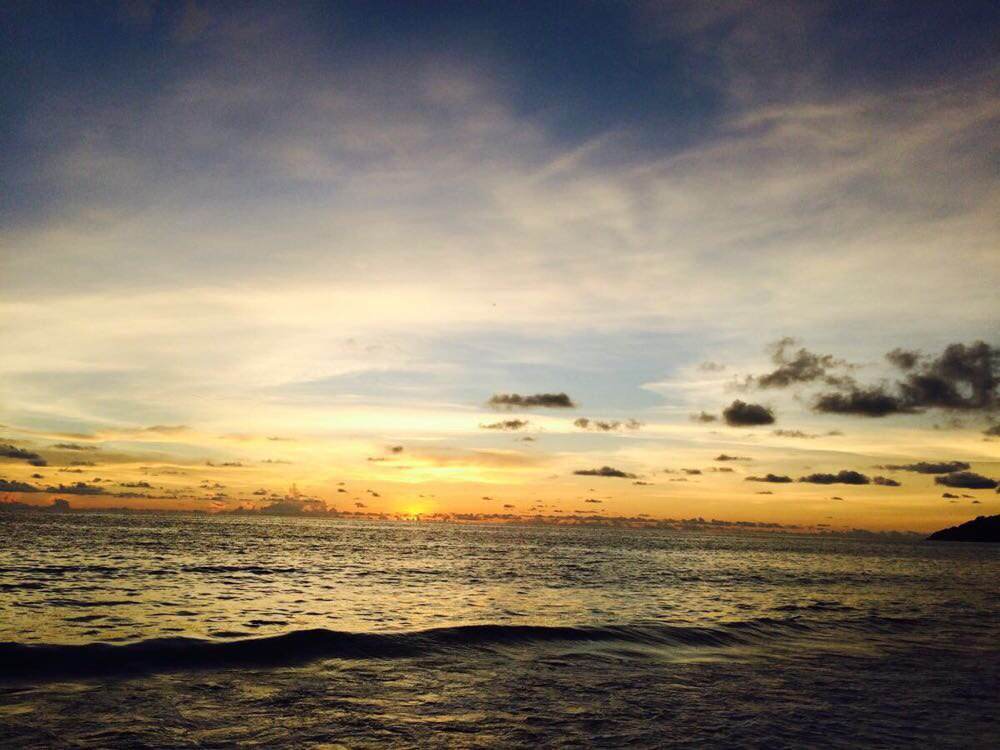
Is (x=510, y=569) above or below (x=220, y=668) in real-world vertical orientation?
below

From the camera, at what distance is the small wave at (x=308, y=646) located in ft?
65.3

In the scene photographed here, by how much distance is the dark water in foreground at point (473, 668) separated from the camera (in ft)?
45.5

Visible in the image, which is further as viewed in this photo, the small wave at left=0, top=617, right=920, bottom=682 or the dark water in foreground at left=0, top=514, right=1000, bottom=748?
the small wave at left=0, top=617, right=920, bottom=682

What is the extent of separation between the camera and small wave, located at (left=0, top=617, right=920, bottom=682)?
19906 millimetres

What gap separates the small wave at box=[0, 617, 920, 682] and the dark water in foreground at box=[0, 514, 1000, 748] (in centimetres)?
13

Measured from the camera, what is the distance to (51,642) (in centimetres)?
2247

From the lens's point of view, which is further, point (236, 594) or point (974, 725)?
point (236, 594)

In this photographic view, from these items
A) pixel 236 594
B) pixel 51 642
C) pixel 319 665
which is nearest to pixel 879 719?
pixel 319 665

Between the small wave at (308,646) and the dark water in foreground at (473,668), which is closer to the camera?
the dark water in foreground at (473,668)

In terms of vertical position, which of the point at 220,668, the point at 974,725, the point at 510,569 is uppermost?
the point at 974,725

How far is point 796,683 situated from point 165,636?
22.5 meters

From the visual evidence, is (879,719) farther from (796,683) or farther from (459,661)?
(459,661)

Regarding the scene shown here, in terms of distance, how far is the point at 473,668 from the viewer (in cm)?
2120

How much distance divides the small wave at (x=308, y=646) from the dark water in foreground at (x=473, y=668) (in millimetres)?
128
